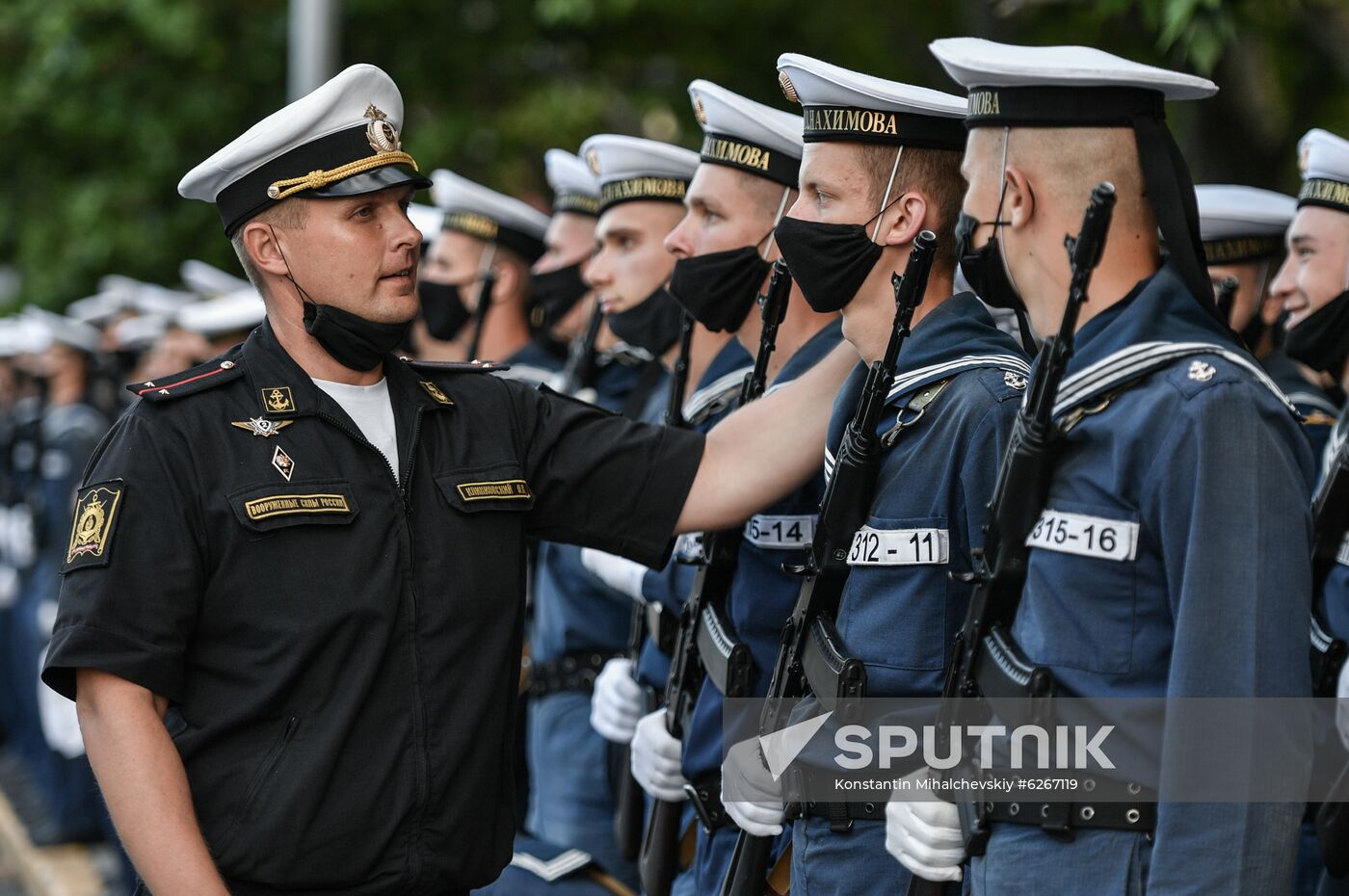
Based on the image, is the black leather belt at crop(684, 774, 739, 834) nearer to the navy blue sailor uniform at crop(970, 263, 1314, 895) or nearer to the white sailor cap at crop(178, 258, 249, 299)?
the navy blue sailor uniform at crop(970, 263, 1314, 895)

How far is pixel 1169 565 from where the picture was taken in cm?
259

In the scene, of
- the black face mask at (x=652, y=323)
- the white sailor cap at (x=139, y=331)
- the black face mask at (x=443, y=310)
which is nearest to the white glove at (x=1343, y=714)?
the black face mask at (x=652, y=323)

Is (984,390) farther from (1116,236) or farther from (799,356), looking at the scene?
(799,356)

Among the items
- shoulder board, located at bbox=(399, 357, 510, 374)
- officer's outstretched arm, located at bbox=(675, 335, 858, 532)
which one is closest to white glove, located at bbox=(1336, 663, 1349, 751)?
officer's outstretched arm, located at bbox=(675, 335, 858, 532)

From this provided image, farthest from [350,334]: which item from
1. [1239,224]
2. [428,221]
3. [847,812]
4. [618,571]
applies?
[428,221]

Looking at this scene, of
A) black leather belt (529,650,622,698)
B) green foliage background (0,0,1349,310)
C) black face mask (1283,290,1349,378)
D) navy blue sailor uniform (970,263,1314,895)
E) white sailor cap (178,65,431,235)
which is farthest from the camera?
green foliage background (0,0,1349,310)

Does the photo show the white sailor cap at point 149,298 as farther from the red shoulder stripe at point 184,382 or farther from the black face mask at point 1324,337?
the black face mask at point 1324,337

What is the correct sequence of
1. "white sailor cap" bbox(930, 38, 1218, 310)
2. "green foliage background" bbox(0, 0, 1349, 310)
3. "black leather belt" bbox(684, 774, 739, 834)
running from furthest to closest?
"green foliage background" bbox(0, 0, 1349, 310) < "black leather belt" bbox(684, 774, 739, 834) < "white sailor cap" bbox(930, 38, 1218, 310)

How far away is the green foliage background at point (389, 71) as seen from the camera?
11.5 m

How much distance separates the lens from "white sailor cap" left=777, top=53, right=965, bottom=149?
139 inches

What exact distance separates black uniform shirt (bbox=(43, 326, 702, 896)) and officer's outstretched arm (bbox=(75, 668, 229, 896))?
0.06 metres

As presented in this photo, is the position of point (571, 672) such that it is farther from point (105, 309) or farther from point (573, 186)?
point (105, 309)

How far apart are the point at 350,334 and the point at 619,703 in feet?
6.05

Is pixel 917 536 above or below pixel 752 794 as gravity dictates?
above
